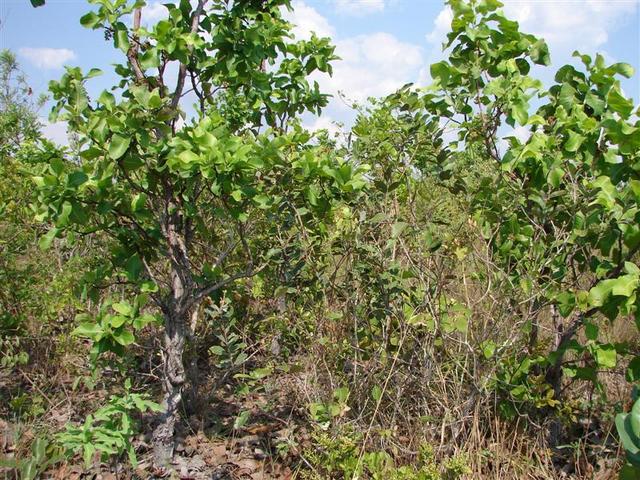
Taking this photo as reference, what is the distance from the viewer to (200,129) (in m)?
2.26

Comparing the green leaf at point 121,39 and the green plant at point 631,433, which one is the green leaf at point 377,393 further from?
the green leaf at point 121,39

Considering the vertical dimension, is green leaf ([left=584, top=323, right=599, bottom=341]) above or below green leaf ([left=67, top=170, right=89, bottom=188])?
below

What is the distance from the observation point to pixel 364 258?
2.62m

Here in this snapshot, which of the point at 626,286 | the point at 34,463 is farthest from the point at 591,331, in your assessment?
the point at 34,463

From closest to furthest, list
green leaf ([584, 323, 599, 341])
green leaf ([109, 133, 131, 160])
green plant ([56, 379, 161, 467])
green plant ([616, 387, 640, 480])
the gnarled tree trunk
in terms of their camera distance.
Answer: green plant ([616, 387, 640, 480]) → green plant ([56, 379, 161, 467]) → green leaf ([109, 133, 131, 160]) → green leaf ([584, 323, 599, 341]) → the gnarled tree trunk

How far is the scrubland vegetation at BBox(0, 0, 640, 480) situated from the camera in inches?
91.0

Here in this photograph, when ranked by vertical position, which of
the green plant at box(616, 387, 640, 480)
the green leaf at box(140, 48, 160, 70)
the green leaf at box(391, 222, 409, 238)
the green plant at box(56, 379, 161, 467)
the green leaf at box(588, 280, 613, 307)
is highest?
the green leaf at box(140, 48, 160, 70)

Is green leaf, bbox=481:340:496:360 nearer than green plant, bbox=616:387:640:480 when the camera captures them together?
No

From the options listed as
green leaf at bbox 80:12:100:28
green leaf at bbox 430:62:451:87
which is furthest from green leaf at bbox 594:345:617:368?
green leaf at bbox 80:12:100:28

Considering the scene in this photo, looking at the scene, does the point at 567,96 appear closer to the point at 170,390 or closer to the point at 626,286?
the point at 626,286

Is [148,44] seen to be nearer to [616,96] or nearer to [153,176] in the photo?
[153,176]

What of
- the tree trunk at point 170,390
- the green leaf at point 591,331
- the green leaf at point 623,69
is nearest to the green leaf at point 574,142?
the green leaf at point 623,69

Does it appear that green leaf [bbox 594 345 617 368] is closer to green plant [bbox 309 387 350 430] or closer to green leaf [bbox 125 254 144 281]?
green plant [bbox 309 387 350 430]

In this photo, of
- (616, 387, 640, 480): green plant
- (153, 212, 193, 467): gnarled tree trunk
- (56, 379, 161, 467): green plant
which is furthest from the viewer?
(153, 212, 193, 467): gnarled tree trunk
